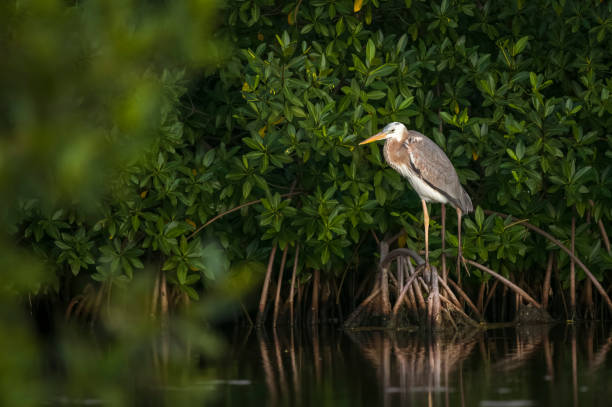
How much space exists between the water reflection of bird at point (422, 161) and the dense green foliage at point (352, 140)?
0.78 ft

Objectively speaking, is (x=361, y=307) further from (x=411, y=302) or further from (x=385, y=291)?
(x=411, y=302)

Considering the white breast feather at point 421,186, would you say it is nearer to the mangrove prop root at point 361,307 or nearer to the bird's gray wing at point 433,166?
the bird's gray wing at point 433,166

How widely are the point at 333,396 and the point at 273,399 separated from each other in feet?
1.05

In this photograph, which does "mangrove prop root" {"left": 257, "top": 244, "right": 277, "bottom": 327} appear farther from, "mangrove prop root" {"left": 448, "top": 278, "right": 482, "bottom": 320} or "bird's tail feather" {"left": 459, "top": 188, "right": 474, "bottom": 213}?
"bird's tail feather" {"left": 459, "top": 188, "right": 474, "bottom": 213}

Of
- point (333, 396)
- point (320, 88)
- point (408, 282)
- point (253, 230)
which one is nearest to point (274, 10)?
point (320, 88)

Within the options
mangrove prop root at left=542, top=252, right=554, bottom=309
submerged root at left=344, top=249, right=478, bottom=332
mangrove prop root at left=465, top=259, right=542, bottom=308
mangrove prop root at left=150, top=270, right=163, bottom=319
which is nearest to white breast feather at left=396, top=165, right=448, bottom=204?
submerged root at left=344, top=249, right=478, bottom=332

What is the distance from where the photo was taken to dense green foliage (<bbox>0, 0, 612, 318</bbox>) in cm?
857

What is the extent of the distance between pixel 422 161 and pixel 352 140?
591mm

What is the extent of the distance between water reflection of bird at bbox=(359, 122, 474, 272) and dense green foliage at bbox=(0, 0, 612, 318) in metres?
0.24

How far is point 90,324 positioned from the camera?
995 cm

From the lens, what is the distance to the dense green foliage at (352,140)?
28.1 ft

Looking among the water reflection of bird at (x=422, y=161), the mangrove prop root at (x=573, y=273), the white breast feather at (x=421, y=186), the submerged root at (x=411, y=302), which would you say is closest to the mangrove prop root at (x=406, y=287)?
the submerged root at (x=411, y=302)

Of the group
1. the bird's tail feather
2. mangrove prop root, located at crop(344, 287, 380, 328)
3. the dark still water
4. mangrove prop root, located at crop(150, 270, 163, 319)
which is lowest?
the dark still water

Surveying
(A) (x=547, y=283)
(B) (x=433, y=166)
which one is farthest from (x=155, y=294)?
(A) (x=547, y=283)
